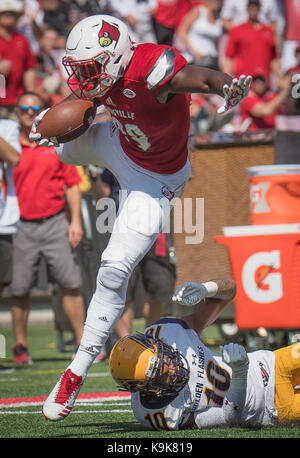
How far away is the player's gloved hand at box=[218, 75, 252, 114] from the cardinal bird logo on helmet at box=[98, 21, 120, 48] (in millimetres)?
693

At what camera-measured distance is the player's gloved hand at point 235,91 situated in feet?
12.7

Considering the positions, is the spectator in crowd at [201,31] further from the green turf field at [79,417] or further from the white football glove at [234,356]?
the white football glove at [234,356]

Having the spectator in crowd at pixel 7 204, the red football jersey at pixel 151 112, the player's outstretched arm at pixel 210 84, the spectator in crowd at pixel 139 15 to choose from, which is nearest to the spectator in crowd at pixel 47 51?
the spectator in crowd at pixel 139 15

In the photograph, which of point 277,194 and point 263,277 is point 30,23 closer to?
point 277,194

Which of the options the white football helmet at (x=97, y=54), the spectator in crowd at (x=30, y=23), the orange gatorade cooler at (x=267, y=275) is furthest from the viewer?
the spectator in crowd at (x=30, y=23)

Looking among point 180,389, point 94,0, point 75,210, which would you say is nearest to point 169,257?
point 75,210

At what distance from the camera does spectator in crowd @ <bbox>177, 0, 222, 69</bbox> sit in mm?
11211

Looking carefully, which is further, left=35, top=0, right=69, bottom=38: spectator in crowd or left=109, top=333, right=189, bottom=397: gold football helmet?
left=35, top=0, right=69, bottom=38: spectator in crowd

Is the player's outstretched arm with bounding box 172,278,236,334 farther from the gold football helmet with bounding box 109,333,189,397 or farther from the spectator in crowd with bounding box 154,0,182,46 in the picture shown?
the spectator in crowd with bounding box 154,0,182,46

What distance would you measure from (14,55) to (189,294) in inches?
278

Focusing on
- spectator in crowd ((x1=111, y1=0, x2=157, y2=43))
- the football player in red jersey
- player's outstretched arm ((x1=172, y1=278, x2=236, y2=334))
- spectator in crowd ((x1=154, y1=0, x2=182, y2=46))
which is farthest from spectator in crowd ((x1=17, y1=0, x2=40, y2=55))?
player's outstretched arm ((x1=172, y1=278, x2=236, y2=334))

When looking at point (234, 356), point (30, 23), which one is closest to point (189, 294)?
point (234, 356)

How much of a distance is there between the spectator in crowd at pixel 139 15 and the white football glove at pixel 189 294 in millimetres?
7679
